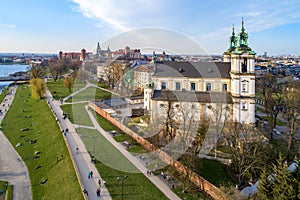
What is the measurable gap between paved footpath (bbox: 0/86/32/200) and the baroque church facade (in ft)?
50.7

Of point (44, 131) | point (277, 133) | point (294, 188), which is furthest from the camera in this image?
point (44, 131)

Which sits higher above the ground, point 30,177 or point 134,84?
point 134,84

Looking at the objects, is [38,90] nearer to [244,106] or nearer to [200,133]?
[200,133]

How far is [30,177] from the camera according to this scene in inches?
1036

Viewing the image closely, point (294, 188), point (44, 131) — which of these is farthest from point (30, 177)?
point (294, 188)

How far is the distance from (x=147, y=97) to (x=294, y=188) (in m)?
26.7

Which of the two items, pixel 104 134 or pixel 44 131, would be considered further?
pixel 44 131

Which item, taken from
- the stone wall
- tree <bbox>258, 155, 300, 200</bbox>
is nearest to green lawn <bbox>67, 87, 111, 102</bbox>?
the stone wall

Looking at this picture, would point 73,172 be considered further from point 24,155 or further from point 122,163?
point 24,155

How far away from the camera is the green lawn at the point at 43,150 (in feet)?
74.4

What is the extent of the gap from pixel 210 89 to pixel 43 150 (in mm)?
22950

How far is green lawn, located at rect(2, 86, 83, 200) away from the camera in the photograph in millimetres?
22672

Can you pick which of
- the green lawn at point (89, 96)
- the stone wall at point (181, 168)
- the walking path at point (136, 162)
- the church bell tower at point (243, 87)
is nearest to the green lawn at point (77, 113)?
the walking path at point (136, 162)

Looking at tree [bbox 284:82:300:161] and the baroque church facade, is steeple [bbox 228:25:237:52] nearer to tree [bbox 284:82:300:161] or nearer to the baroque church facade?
the baroque church facade
